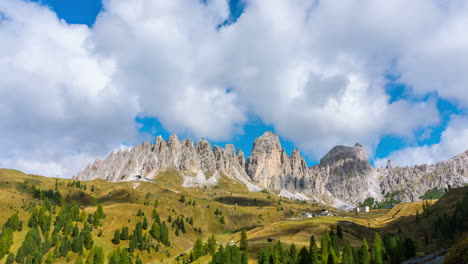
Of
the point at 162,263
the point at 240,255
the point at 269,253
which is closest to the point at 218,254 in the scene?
the point at 240,255

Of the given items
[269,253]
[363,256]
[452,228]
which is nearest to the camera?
[363,256]

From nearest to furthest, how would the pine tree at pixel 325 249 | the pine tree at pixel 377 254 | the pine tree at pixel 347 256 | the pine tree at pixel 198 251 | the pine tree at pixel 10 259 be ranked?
1. the pine tree at pixel 347 256
2. the pine tree at pixel 377 254
3. the pine tree at pixel 325 249
4. the pine tree at pixel 10 259
5. the pine tree at pixel 198 251

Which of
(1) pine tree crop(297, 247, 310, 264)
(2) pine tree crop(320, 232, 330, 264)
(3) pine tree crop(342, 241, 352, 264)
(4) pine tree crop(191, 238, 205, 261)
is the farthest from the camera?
(4) pine tree crop(191, 238, 205, 261)

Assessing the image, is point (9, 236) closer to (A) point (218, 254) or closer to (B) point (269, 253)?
(A) point (218, 254)

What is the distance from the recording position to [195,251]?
615ft

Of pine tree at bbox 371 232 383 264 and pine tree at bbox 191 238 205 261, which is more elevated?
pine tree at bbox 371 232 383 264

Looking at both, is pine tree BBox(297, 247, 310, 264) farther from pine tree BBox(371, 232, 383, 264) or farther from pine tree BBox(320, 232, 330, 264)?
pine tree BBox(371, 232, 383, 264)

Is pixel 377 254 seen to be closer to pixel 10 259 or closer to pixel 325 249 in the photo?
pixel 325 249

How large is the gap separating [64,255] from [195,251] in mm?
82969

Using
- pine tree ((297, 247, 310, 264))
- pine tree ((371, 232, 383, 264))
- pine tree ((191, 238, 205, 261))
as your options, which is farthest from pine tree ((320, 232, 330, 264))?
pine tree ((191, 238, 205, 261))

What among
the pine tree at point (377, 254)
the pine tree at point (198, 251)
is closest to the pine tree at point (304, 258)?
the pine tree at point (377, 254)

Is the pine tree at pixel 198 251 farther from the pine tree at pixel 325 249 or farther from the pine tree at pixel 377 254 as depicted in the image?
the pine tree at pixel 377 254

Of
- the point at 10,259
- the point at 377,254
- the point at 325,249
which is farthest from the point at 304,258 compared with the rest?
the point at 10,259

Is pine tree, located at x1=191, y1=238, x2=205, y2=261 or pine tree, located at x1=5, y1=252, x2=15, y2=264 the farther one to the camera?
pine tree, located at x1=191, y1=238, x2=205, y2=261
